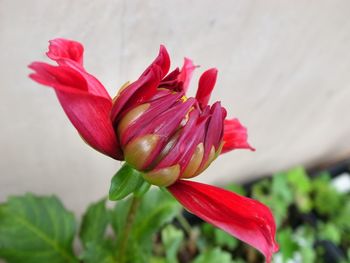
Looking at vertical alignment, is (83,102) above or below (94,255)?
above

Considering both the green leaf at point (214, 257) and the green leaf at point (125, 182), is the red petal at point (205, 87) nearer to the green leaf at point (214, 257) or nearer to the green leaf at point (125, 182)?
the green leaf at point (125, 182)

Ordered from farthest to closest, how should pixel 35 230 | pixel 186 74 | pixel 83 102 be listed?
pixel 35 230, pixel 186 74, pixel 83 102

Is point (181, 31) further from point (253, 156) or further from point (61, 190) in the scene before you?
point (253, 156)

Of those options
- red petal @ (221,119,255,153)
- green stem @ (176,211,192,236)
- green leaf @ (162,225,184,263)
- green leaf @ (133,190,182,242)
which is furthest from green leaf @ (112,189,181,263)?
green stem @ (176,211,192,236)

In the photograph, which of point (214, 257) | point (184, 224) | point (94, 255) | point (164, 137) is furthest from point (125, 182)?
point (184, 224)

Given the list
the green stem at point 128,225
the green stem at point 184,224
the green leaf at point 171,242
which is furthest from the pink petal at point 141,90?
the green stem at point 184,224

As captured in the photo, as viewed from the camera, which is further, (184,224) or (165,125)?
(184,224)

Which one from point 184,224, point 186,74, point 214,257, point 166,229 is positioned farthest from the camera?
point 184,224

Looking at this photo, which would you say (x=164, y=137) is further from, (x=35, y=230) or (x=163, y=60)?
(x=35, y=230)
